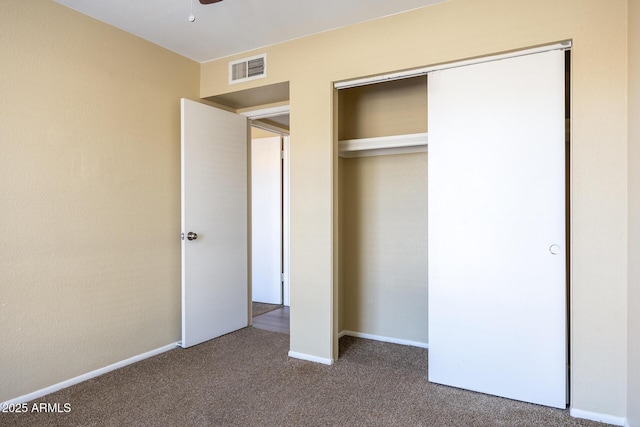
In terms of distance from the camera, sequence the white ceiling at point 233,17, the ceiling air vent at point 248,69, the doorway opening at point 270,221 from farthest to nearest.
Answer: the doorway opening at point 270,221
the ceiling air vent at point 248,69
the white ceiling at point 233,17

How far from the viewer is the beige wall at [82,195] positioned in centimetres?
230

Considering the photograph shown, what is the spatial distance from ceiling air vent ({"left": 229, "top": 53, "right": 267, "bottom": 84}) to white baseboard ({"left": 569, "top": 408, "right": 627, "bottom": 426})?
3.20 metres

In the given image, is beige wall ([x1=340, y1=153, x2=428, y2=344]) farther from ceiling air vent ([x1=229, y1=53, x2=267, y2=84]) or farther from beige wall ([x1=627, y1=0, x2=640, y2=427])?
beige wall ([x1=627, y1=0, x2=640, y2=427])

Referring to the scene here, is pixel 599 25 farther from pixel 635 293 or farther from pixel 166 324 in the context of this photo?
pixel 166 324

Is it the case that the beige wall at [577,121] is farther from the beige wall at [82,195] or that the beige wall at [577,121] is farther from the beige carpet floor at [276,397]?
the beige wall at [82,195]

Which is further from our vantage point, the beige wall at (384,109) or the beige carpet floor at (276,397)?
the beige wall at (384,109)

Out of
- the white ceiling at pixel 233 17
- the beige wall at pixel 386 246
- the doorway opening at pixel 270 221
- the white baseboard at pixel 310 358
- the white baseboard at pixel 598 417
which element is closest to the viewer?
the white baseboard at pixel 598 417

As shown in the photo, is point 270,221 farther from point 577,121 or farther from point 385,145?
point 577,121

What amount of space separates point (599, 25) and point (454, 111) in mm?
869

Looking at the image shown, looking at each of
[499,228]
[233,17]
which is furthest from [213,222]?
[499,228]

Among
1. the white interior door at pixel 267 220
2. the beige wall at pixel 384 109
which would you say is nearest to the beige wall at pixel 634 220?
the beige wall at pixel 384 109

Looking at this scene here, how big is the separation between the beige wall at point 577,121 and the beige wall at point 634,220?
0.18 feet

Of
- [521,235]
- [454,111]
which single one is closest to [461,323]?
[521,235]

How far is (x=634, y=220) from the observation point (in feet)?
6.47
